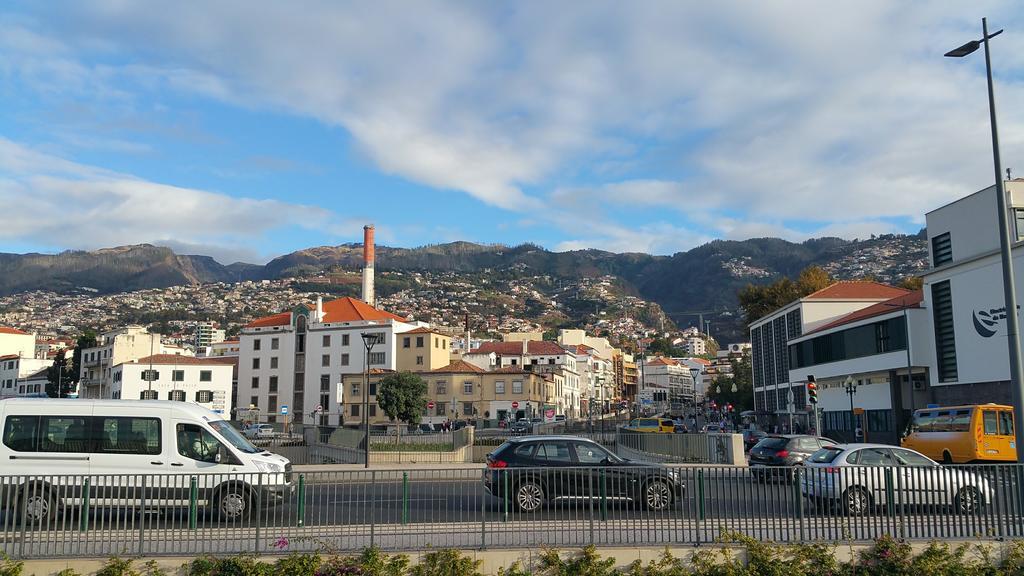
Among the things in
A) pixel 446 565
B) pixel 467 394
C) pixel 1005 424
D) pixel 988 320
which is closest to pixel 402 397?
pixel 467 394

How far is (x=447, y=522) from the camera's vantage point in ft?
37.3

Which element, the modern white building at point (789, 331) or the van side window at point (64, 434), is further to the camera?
the modern white building at point (789, 331)

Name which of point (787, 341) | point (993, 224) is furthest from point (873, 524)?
point (787, 341)

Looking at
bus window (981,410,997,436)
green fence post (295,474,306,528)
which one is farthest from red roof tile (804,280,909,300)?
green fence post (295,474,306,528)

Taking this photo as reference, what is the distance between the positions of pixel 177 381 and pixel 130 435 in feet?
265

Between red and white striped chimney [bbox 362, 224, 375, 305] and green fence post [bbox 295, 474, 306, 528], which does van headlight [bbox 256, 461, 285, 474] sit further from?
red and white striped chimney [bbox 362, 224, 375, 305]

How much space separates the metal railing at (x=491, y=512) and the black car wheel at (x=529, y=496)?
0.02 m

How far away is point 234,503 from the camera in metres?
11.6

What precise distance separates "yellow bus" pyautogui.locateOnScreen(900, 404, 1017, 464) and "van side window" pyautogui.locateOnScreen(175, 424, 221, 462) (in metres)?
23.0

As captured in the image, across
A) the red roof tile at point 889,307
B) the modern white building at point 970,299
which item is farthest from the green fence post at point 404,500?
the red roof tile at point 889,307

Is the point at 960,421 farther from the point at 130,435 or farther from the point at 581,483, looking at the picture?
the point at 130,435

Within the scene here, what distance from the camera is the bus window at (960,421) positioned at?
2564cm

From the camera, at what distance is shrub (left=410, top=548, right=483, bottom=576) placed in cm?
1063

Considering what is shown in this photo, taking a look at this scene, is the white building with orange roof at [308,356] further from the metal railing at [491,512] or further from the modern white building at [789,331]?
the metal railing at [491,512]
